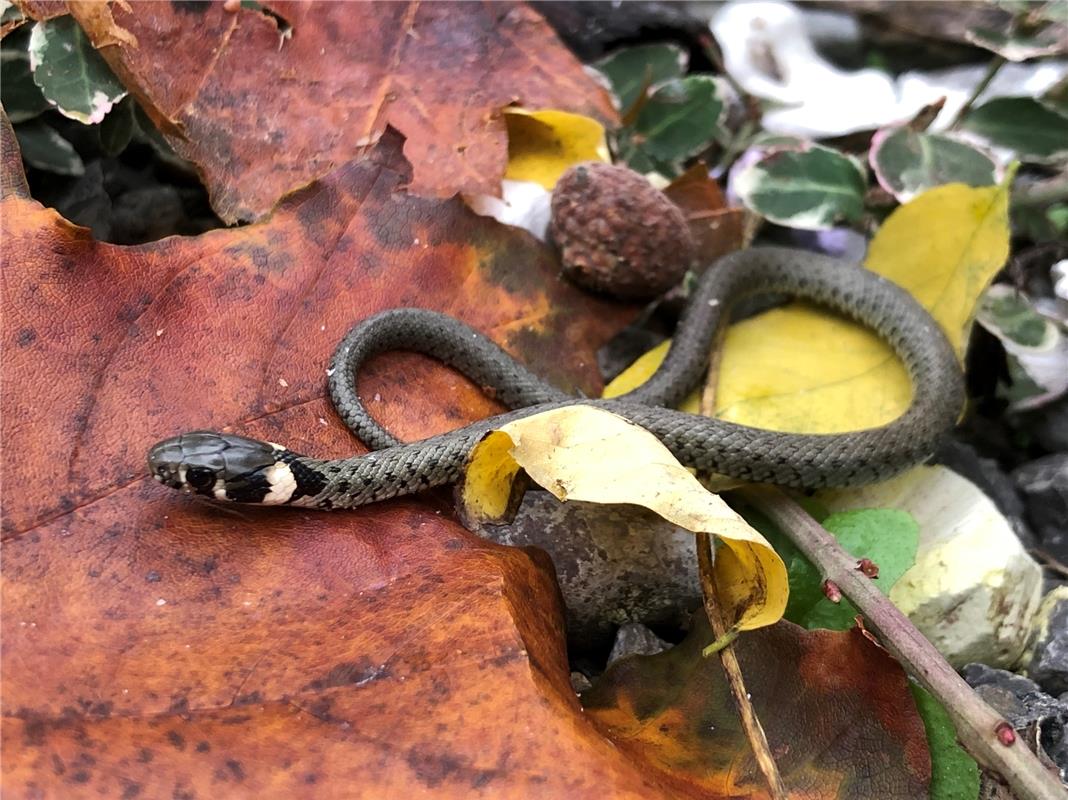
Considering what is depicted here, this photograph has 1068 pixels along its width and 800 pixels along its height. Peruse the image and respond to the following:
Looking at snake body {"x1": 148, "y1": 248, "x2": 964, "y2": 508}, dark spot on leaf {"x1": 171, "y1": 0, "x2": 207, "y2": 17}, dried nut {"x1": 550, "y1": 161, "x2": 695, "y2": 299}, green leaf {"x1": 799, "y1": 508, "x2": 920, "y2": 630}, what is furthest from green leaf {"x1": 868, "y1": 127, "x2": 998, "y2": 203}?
dark spot on leaf {"x1": 171, "y1": 0, "x2": 207, "y2": 17}

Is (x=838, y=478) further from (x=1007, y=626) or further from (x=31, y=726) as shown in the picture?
(x=31, y=726)

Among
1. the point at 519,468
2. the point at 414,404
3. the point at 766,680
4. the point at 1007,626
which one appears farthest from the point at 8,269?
the point at 1007,626

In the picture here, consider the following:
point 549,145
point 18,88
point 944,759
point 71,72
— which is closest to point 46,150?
point 18,88

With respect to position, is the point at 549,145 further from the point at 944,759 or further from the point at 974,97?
the point at 944,759

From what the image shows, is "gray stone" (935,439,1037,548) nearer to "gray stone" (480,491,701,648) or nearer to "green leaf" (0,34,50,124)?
"gray stone" (480,491,701,648)

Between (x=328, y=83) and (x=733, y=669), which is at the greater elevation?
(x=328, y=83)

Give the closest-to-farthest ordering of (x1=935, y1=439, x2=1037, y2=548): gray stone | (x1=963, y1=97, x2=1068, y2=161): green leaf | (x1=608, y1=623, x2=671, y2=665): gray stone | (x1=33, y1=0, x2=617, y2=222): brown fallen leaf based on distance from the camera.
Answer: (x1=608, y1=623, x2=671, y2=665): gray stone < (x1=33, y1=0, x2=617, y2=222): brown fallen leaf < (x1=935, y1=439, x2=1037, y2=548): gray stone < (x1=963, y1=97, x2=1068, y2=161): green leaf
